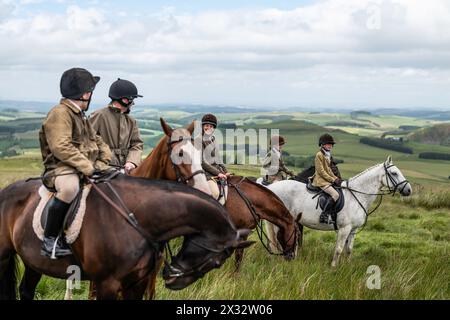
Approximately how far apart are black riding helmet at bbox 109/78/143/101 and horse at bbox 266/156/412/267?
207 inches

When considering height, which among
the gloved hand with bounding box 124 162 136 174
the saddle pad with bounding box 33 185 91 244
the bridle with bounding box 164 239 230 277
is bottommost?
the bridle with bounding box 164 239 230 277

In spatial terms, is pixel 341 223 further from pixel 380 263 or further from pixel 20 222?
pixel 20 222

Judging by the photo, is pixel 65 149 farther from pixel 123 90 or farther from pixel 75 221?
pixel 123 90

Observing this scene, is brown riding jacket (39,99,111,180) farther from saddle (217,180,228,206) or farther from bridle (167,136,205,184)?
saddle (217,180,228,206)

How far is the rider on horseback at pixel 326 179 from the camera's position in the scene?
10.8 meters

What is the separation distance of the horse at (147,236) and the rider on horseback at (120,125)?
192 centimetres

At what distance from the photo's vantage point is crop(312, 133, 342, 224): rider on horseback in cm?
1081

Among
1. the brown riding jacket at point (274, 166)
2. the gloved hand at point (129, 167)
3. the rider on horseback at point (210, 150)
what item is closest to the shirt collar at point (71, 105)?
the gloved hand at point (129, 167)

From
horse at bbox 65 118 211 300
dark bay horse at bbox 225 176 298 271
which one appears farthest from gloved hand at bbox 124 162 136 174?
dark bay horse at bbox 225 176 298 271

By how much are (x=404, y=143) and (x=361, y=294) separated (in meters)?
71.9

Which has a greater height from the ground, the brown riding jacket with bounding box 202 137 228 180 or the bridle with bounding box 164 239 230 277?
the brown riding jacket with bounding box 202 137 228 180

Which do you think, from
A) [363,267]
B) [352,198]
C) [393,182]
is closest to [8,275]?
[363,267]

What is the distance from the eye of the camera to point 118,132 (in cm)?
689
